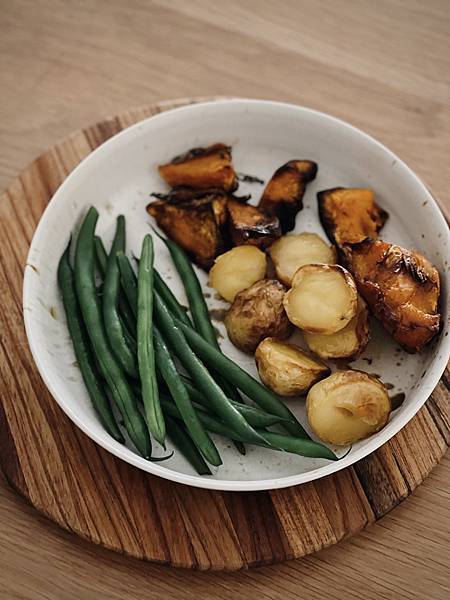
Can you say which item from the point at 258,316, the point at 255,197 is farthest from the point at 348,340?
the point at 255,197

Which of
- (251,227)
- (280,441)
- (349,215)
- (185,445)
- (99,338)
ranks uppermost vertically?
(349,215)

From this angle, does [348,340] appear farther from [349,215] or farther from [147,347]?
[147,347]

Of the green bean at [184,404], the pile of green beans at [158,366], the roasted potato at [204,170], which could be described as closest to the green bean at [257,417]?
the pile of green beans at [158,366]

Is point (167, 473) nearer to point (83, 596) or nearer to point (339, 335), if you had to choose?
point (83, 596)

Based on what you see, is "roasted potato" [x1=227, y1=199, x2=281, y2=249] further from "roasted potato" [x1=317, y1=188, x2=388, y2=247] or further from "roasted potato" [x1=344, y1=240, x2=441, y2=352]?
"roasted potato" [x1=344, y1=240, x2=441, y2=352]

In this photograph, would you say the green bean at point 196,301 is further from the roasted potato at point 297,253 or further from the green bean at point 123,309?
the roasted potato at point 297,253
